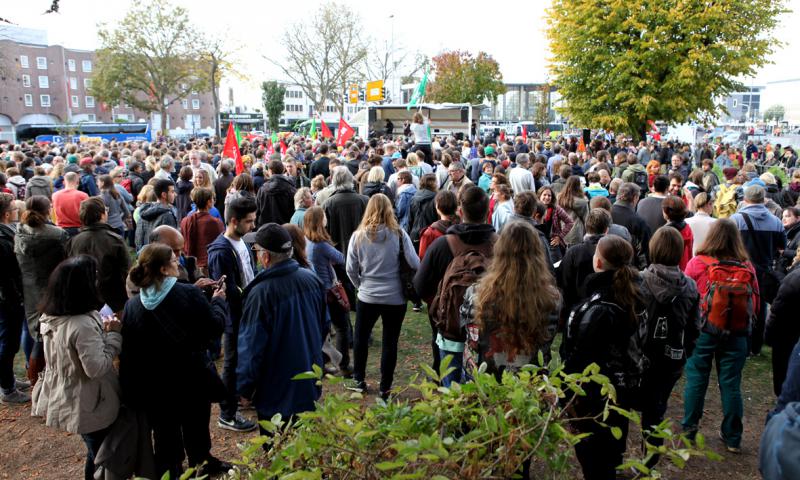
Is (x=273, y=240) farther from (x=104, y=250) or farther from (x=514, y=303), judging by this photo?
(x=104, y=250)

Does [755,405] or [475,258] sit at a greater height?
[475,258]

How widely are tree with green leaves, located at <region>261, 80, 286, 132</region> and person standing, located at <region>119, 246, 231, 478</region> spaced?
68841mm

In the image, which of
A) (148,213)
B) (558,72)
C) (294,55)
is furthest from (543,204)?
(294,55)

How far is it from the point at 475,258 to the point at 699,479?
2.45 meters

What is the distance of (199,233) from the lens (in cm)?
618

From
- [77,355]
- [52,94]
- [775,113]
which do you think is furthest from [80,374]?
[775,113]

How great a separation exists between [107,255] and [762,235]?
22.1 feet

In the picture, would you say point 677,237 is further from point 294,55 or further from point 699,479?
point 294,55

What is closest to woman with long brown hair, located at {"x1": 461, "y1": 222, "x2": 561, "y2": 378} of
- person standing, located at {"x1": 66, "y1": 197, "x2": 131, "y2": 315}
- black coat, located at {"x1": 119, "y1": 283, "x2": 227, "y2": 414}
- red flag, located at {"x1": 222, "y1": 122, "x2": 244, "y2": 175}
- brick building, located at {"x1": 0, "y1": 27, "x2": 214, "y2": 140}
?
black coat, located at {"x1": 119, "y1": 283, "x2": 227, "y2": 414}

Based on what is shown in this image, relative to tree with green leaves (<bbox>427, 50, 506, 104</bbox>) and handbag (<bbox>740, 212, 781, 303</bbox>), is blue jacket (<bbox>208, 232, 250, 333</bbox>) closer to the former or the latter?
handbag (<bbox>740, 212, 781, 303</bbox>)

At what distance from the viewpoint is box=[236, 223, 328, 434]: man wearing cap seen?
146 inches

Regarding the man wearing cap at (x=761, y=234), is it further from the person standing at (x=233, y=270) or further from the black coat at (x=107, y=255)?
the black coat at (x=107, y=255)

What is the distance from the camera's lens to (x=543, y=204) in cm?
707

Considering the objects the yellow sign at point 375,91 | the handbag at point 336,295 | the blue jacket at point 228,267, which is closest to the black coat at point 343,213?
the handbag at point 336,295
